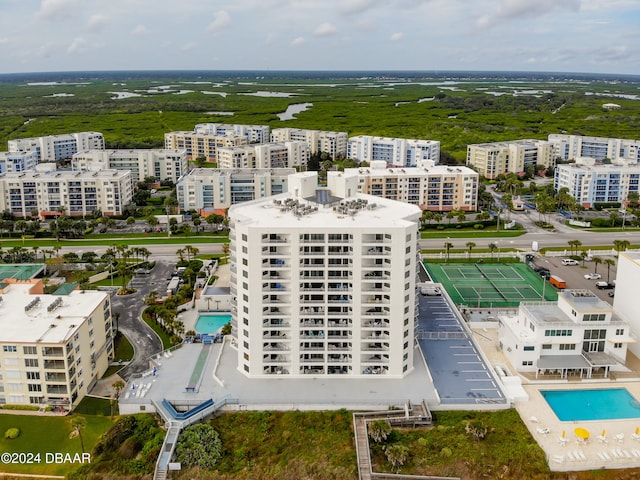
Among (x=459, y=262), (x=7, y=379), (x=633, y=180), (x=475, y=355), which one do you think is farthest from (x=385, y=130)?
(x=7, y=379)

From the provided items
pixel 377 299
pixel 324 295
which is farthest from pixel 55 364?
pixel 377 299

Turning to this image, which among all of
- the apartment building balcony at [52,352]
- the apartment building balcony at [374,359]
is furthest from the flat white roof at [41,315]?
the apartment building balcony at [374,359]

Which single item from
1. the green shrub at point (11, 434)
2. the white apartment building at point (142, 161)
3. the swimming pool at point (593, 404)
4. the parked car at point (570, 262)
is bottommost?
the green shrub at point (11, 434)

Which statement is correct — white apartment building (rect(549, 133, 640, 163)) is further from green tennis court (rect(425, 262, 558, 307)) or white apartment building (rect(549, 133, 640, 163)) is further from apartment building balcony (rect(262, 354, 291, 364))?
apartment building balcony (rect(262, 354, 291, 364))

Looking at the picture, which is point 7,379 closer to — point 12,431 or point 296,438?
point 12,431

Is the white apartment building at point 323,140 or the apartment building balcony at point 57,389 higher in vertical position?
the white apartment building at point 323,140

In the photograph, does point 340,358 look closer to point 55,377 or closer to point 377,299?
point 377,299

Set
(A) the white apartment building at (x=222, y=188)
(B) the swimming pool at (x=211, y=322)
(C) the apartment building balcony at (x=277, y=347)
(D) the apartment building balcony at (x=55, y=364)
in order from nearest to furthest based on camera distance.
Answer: (D) the apartment building balcony at (x=55, y=364), (C) the apartment building balcony at (x=277, y=347), (B) the swimming pool at (x=211, y=322), (A) the white apartment building at (x=222, y=188)

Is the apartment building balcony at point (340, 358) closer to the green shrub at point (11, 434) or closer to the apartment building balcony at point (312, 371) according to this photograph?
the apartment building balcony at point (312, 371)
